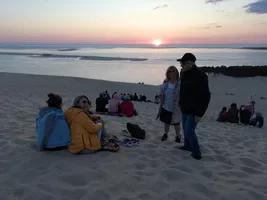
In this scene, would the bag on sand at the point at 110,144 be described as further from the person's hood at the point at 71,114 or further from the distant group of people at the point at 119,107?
the distant group of people at the point at 119,107

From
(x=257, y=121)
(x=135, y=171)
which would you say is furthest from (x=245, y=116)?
(x=135, y=171)

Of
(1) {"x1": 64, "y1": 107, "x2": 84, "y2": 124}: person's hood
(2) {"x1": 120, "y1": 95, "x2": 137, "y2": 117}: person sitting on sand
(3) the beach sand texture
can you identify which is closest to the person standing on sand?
(3) the beach sand texture

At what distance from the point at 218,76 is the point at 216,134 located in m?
20.0

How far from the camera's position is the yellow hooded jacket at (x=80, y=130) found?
4570 millimetres

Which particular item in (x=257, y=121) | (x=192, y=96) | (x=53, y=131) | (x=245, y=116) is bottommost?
(x=257, y=121)

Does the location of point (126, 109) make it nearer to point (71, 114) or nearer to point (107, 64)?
point (71, 114)

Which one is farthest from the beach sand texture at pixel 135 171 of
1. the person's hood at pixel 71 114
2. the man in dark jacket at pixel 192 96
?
the person's hood at pixel 71 114

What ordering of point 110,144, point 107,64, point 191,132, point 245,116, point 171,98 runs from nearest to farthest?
point 191,132
point 110,144
point 171,98
point 245,116
point 107,64

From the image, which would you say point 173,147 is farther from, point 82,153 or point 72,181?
point 72,181

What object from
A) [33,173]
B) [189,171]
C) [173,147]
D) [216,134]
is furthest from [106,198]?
[216,134]

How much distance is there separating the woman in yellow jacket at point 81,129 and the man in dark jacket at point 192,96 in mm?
1534

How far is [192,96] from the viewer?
15.2ft

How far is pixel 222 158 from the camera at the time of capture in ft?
16.3

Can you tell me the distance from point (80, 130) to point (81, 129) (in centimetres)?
2
